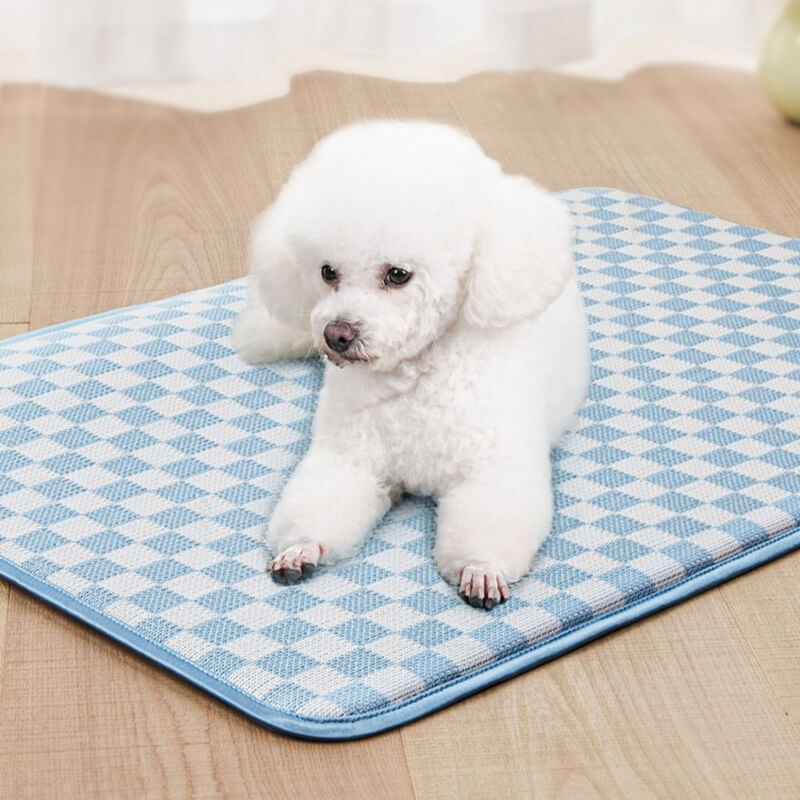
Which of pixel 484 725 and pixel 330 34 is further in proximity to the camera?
pixel 330 34

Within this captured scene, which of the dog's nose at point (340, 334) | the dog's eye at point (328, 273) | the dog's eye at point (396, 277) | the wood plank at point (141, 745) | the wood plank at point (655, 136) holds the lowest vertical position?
the wood plank at point (141, 745)

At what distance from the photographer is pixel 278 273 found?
1.44 meters

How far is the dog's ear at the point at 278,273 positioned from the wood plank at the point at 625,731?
1.43 ft

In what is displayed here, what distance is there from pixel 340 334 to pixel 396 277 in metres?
0.07

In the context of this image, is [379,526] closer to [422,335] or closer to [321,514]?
[321,514]

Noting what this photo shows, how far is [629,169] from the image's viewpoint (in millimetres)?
2475

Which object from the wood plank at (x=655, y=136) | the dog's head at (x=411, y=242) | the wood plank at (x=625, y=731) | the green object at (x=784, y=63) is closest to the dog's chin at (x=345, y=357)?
the dog's head at (x=411, y=242)

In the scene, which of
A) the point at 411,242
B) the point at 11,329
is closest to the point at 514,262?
the point at 411,242

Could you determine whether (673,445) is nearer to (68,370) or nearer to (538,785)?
(538,785)

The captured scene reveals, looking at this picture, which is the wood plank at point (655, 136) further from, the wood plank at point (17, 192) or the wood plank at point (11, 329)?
the wood plank at point (11, 329)

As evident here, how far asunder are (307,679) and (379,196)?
423mm

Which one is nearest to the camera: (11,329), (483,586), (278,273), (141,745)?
(141,745)

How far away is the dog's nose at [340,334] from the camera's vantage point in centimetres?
131

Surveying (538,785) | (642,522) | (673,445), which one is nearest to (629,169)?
(673,445)
